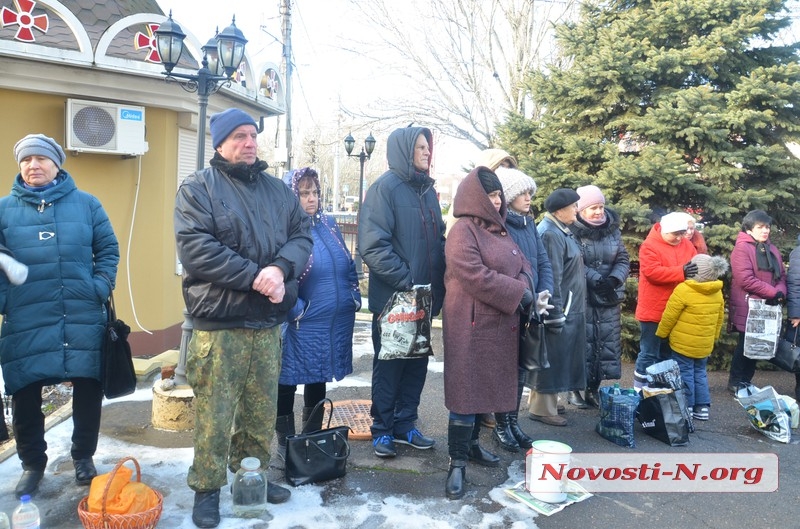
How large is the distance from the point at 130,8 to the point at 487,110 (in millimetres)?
8316

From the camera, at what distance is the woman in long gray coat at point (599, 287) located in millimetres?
5250

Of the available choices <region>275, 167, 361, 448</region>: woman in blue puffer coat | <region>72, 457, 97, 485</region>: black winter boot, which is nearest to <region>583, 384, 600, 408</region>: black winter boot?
<region>275, 167, 361, 448</region>: woman in blue puffer coat

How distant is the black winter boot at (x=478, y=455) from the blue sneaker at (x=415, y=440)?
0.34m

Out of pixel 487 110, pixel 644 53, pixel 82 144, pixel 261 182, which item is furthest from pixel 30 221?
pixel 487 110

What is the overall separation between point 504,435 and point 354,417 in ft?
4.00

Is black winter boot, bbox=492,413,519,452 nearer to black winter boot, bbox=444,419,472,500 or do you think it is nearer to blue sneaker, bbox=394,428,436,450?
blue sneaker, bbox=394,428,436,450

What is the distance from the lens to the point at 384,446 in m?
4.26

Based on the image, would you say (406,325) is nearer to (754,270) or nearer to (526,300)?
(526,300)

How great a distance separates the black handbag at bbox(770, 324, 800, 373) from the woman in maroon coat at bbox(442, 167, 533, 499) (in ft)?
10.5

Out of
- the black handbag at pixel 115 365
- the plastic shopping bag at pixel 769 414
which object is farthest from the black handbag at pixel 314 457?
the plastic shopping bag at pixel 769 414

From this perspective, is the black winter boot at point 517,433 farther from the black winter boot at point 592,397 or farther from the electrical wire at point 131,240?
the electrical wire at point 131,240

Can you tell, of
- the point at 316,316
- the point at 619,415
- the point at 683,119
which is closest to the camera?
the point at 316,316

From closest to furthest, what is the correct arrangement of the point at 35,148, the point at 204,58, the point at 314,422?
1. the point at 35,148
2. the point at 314,422
3. the point at 204,58

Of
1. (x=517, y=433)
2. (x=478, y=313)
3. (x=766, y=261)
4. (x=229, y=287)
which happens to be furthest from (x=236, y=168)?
(x=766, y=261)
